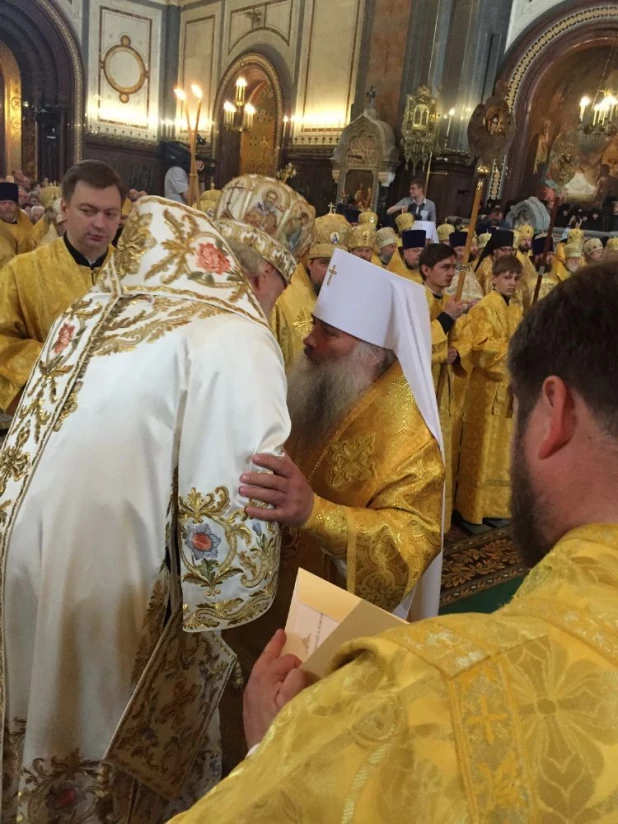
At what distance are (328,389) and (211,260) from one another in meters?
0.74

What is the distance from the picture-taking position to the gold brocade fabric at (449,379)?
4621mm

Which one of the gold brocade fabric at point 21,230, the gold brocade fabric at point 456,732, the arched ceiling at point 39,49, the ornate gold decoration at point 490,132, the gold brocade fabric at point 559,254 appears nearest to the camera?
the gold brocade fabric at point 456,732

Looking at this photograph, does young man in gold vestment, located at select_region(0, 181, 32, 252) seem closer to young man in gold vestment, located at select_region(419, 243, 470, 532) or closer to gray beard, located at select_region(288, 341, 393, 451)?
young man in gold vestment, located at select_region(419, 243, 470, 532)

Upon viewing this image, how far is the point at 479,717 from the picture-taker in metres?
0.59

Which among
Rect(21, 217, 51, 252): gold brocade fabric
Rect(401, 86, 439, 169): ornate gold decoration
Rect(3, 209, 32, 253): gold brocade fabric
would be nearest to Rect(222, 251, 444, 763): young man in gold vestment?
Rect(21, 217, 51, 252): gold brocade fabric

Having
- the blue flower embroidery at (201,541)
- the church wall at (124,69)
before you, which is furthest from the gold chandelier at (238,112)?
the blue flower embroidery at (201,541)

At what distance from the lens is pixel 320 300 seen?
2061 mm

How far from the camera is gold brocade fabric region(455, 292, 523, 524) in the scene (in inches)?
205

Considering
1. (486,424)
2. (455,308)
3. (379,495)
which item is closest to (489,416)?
(486,424)

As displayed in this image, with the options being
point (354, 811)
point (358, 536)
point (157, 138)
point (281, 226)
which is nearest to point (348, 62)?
point (157, 138)

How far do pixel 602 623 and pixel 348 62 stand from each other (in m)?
16.6

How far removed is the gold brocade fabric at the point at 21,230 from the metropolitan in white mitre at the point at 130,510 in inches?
243

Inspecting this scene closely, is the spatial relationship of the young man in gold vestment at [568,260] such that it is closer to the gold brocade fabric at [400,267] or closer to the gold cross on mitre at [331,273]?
the gold brocade fabric at [400,267]

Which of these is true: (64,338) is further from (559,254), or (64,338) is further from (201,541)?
(559,254)
